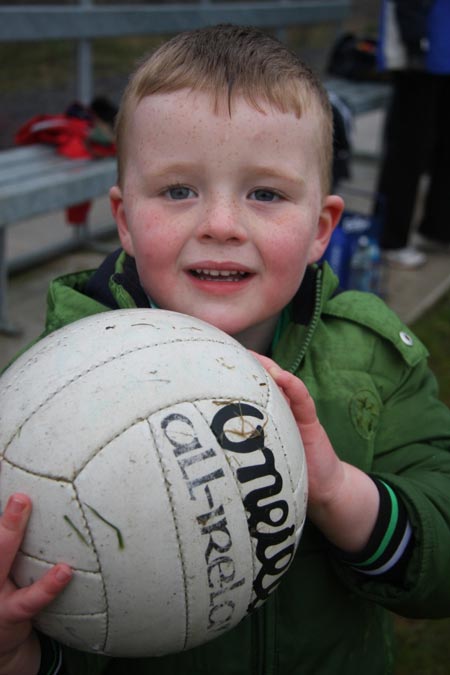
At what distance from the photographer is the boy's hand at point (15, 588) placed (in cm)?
132

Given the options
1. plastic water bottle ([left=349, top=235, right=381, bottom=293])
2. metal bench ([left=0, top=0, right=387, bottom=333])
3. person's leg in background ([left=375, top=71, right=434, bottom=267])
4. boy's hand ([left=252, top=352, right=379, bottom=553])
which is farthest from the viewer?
person's leg in background ([left=375, top=71, right=434, bottom=267])

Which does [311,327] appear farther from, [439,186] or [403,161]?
[439,186]

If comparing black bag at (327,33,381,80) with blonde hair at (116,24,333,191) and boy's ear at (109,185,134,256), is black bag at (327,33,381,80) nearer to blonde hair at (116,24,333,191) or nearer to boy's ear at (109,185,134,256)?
blonde hair at (116,24,333,191)

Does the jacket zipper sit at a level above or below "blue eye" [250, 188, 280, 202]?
below

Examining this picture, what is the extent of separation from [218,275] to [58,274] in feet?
13.9

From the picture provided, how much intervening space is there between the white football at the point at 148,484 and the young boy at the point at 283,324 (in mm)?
218

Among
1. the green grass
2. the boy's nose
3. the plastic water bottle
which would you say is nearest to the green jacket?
the boy's nose

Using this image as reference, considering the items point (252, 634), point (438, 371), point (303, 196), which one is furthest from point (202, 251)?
point (438, 371)

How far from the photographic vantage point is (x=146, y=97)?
70.4 inches

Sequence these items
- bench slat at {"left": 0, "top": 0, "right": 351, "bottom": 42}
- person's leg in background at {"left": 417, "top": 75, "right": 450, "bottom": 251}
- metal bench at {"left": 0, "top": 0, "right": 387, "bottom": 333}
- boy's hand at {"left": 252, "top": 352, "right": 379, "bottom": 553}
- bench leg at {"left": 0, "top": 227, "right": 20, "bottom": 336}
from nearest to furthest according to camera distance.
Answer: boy's hand at {"left": 252, "top": 352, "right": 379, "bottom": 553} < metal bench at {"left": 0, "top": 0, "right": 387, "bottom": 333} < bench leg at {"left": 0, "top": 227, "right": 20, "bottom": 336} < bench slat at {"left": 0, "top": 0, "right": 351, "bottom": 42} < person's leg in background at {"left": 417, "top": 75, "right": 450, "bottom": 251}

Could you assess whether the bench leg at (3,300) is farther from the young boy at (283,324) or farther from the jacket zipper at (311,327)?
the jacket zipper at (311,327)

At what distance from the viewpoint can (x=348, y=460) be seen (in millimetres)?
1890

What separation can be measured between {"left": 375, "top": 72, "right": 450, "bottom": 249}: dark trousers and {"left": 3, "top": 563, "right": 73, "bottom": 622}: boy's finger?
15.7 ft

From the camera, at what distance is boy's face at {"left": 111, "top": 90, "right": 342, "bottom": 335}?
66.3 inches
